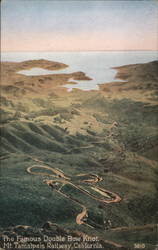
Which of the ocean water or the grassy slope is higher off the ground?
the ocean water

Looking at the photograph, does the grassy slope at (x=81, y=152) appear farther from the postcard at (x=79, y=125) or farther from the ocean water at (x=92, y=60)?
the ocean water at (x=92, y=60)

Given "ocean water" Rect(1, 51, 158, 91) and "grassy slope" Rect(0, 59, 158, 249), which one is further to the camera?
"ocean water" Rect(1, 51, 158, 91)

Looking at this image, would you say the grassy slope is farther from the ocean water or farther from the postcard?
the ocean water

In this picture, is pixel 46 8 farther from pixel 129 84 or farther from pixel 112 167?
pixel 112 167

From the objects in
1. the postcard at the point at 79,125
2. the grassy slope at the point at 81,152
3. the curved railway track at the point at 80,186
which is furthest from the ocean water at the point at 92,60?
the curved railway track at the point at 80,186

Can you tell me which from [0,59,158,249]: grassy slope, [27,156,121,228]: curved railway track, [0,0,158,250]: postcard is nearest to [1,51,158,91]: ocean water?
[0,0,158,250]: postcard

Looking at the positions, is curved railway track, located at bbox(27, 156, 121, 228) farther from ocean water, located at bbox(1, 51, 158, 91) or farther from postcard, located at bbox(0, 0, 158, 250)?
ocean water, located at bbox(1, 51, 158, 91)
